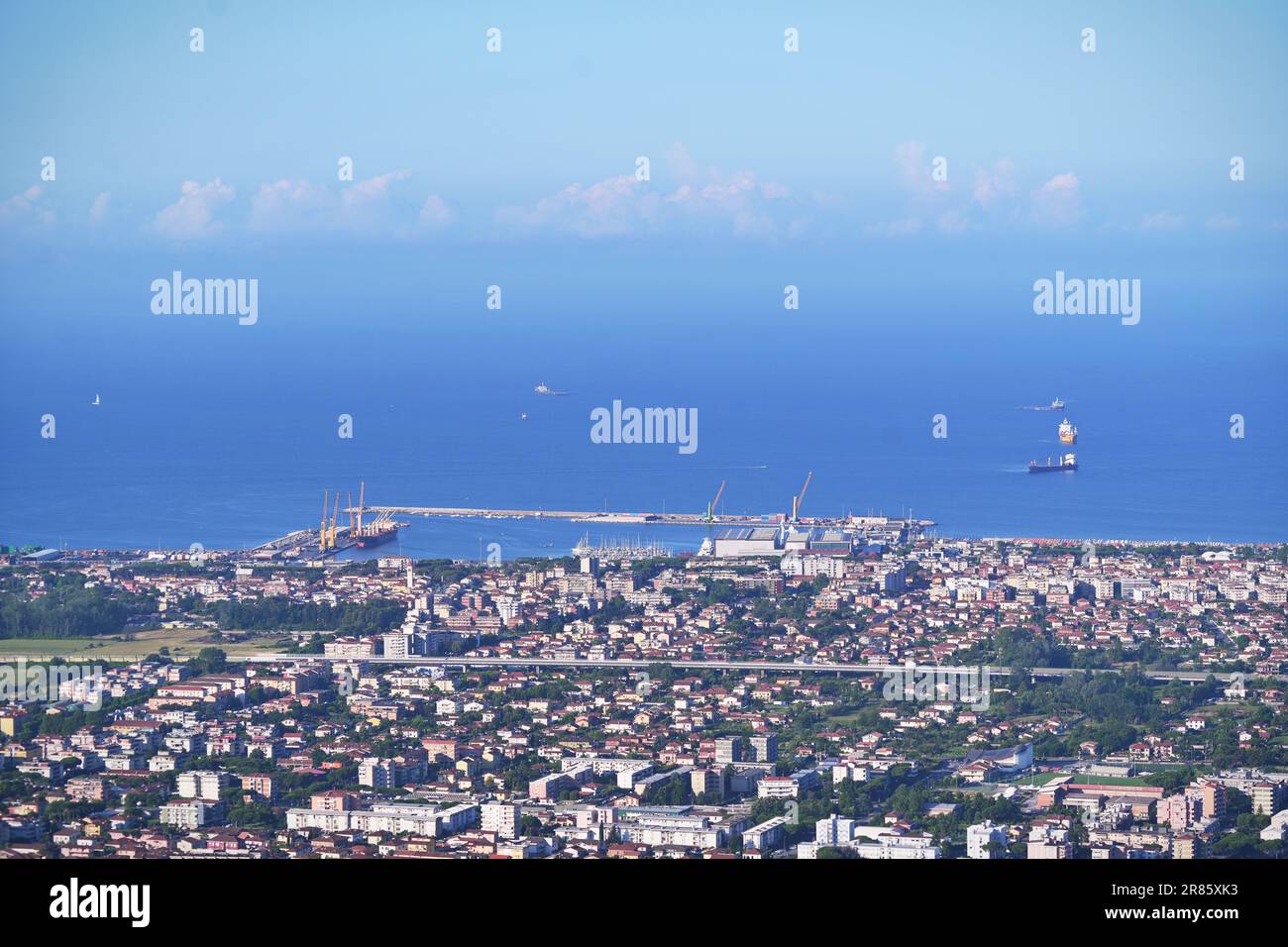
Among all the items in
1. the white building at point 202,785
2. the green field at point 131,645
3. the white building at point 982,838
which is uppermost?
the green field at point 131,645

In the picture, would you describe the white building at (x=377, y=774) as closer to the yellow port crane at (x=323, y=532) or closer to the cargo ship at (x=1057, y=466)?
the yellow port crane at (x=323, y=532)

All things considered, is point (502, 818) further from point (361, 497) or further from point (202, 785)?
point (361, 497)

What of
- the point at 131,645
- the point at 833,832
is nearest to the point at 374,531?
the point at 131,645

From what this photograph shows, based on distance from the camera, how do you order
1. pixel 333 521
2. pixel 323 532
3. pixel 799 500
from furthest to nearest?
pixel 799 500 < pixel 333 521 < pixel 323 532

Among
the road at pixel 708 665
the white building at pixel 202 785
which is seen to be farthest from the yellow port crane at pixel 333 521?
the white building at pixel 202 785

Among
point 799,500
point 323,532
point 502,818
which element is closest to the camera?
point 502,818
